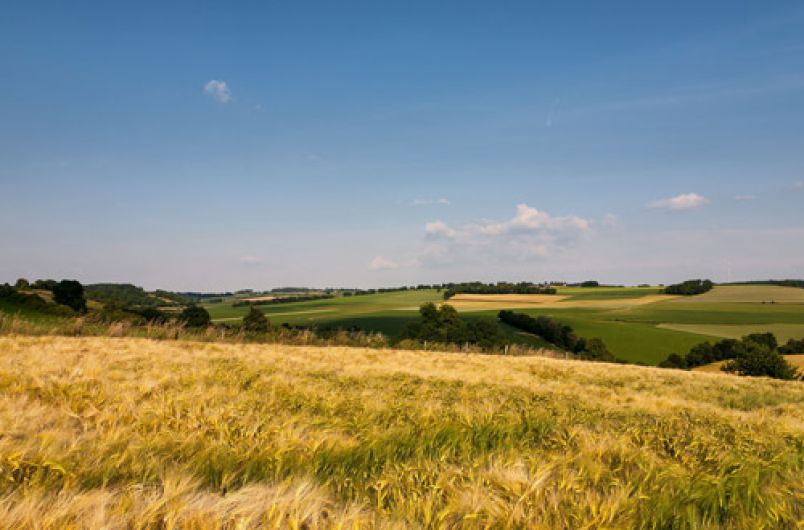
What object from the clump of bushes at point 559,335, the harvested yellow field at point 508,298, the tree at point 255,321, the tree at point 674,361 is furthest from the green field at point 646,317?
the tree at point 255,321

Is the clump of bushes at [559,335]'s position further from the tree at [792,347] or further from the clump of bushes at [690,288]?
the clump of bushes at [690,288]

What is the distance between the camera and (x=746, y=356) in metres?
45.5

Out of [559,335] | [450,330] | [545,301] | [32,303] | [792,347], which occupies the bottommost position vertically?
[792,347]

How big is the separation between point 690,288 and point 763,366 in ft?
307

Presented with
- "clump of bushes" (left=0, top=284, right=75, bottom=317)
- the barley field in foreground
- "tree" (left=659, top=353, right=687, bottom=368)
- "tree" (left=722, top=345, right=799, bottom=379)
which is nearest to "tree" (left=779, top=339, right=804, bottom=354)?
"tree" (left=659, top=353, right=687, bottom=368)

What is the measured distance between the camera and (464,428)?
3.16 metres

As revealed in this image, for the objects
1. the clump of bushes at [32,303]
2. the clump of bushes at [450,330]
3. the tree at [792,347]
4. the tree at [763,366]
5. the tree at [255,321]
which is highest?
the clump of bushes at [32,303]

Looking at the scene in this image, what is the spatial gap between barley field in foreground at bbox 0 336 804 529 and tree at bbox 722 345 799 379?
51.6m

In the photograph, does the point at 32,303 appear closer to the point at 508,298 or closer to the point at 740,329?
the point at 740,329

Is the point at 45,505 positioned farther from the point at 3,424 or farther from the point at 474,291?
the point at 474,291

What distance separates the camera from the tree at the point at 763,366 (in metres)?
42.6

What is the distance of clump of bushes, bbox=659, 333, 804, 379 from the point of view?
4303 cm

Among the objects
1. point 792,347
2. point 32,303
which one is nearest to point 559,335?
point 792,347

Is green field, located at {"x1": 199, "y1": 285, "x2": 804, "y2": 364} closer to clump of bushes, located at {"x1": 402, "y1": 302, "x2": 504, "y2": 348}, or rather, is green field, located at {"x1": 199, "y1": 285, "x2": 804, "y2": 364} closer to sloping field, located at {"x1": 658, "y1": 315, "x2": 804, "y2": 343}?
sloping field, located at {"x1": 658, "y1": 315, "x2": 804, "y2": 343}
